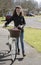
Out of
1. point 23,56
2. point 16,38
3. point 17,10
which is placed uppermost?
point 17,10

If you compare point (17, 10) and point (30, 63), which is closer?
point (30, 63)

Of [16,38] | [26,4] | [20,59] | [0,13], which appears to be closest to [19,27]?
[16,38]

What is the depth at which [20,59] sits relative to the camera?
7.95 metres

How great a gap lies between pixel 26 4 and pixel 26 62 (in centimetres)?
9486

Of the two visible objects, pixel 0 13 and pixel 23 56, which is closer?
pixel 23 56

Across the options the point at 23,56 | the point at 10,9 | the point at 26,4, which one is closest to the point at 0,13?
the point at 10,9

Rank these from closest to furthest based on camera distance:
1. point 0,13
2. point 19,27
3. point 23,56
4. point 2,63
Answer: point 2,63 → point 19,27 → point 23,56 → point 0,13

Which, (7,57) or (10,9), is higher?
(7,57)

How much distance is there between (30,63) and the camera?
7309 mm

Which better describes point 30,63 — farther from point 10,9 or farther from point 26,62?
point 10,9

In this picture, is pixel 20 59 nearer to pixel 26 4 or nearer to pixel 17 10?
pixel 17 10

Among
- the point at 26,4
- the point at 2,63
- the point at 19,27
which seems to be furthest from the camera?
the point at 26,4

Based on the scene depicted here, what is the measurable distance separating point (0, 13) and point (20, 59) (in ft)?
202

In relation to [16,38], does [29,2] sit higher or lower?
lower
